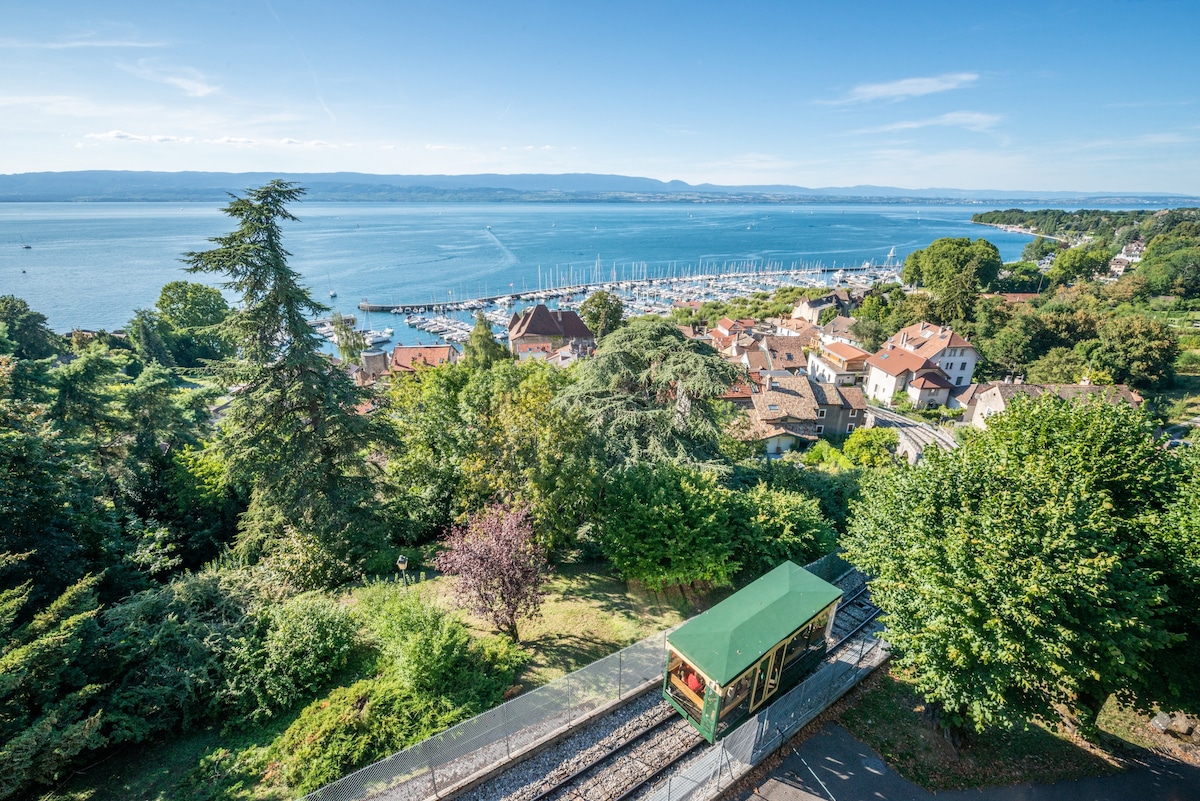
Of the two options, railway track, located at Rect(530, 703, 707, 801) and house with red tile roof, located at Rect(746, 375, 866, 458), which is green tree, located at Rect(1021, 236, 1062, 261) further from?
railway track, located at Rect(530, 703, 707, 801)

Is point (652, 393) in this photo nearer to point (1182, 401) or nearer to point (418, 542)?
point (418, 542)

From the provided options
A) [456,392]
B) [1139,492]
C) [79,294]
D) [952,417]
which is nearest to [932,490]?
[1139,492]

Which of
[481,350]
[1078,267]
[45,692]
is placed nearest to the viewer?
[45,692]

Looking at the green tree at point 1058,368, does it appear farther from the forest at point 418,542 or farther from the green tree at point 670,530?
the green tree at point 670,530

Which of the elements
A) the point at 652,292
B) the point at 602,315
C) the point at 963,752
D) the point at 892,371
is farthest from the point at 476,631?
the point at 652,292

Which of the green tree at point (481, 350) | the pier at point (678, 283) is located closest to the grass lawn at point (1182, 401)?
the green tree at point (481, 350)
